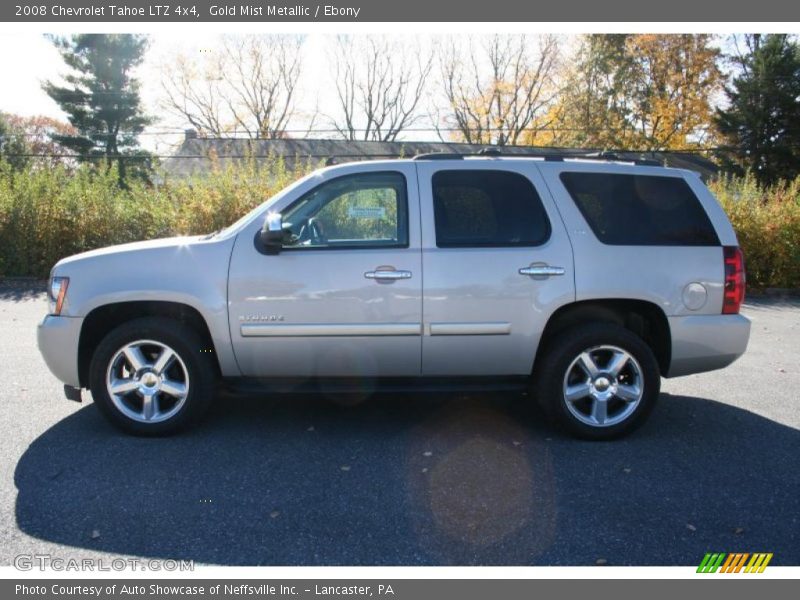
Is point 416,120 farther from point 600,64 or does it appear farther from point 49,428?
point 49,428

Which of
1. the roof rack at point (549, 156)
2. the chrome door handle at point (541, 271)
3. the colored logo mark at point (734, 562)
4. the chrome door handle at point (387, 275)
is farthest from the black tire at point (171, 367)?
the colored logo mark at point (734, 562)

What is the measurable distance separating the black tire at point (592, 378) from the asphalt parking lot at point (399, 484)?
0.49 feet

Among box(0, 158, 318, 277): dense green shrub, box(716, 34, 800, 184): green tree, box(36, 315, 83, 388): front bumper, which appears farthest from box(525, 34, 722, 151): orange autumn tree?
box(36, 315, 83, 388): front bumper

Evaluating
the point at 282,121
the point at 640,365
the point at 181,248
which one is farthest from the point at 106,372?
the point at 282,121

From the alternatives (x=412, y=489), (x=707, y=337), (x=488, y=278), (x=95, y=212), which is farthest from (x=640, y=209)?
(x=95, y=212)

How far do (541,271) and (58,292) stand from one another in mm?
3368

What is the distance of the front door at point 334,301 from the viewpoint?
13.8 feet

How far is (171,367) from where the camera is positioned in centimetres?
436

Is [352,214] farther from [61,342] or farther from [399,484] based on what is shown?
[61,342]

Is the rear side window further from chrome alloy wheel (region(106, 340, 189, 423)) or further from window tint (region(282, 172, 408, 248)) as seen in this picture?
chrome alloy wheel (region(106, 340, 189, 423))

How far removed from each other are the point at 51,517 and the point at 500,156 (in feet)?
12.3

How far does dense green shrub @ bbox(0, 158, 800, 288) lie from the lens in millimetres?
12609

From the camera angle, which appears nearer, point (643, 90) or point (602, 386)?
point (602, 386)

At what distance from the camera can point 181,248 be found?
4301 millimetres
